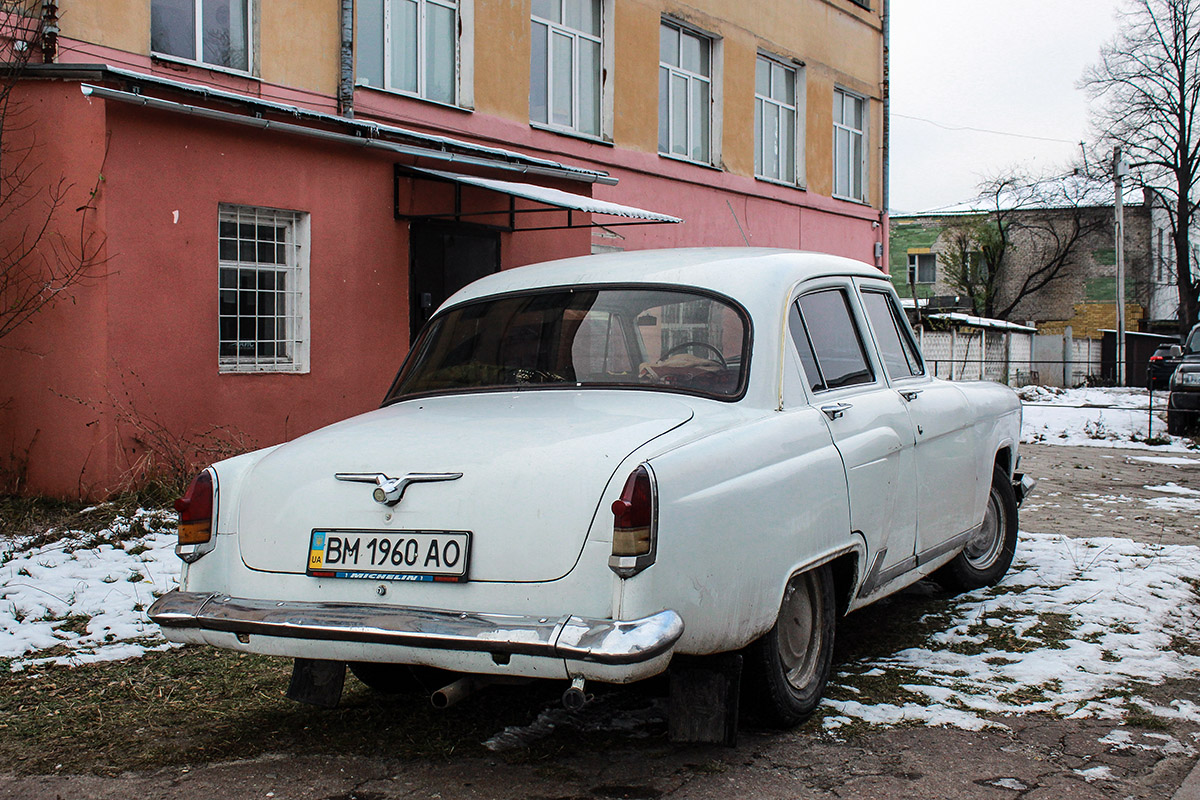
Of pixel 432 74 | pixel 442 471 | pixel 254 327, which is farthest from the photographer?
pixel 432 74

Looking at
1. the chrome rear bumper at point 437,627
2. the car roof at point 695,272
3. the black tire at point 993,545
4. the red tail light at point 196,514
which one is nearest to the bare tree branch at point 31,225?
the car roof at point 695,272

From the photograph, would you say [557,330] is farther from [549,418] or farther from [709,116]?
[709,116]

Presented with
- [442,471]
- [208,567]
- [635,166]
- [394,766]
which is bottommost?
[394,766]

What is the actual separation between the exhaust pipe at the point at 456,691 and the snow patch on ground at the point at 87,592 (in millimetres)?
2273

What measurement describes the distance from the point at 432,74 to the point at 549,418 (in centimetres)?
963

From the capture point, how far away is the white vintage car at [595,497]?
3.31 meters

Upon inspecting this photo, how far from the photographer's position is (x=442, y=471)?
356 cm

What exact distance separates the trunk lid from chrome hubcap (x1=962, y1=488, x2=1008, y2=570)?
10.1ft

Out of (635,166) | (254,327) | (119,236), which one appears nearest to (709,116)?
(635,166)

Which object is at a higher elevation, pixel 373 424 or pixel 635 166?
pixel 635 166

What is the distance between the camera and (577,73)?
14.9 metres

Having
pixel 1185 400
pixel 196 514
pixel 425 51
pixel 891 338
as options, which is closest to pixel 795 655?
pixel 891 338

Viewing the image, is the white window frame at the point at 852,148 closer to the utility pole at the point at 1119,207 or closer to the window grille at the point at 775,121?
the window grille at the point at 775,121

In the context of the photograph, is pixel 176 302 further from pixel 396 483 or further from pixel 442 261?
pixel 396 483
